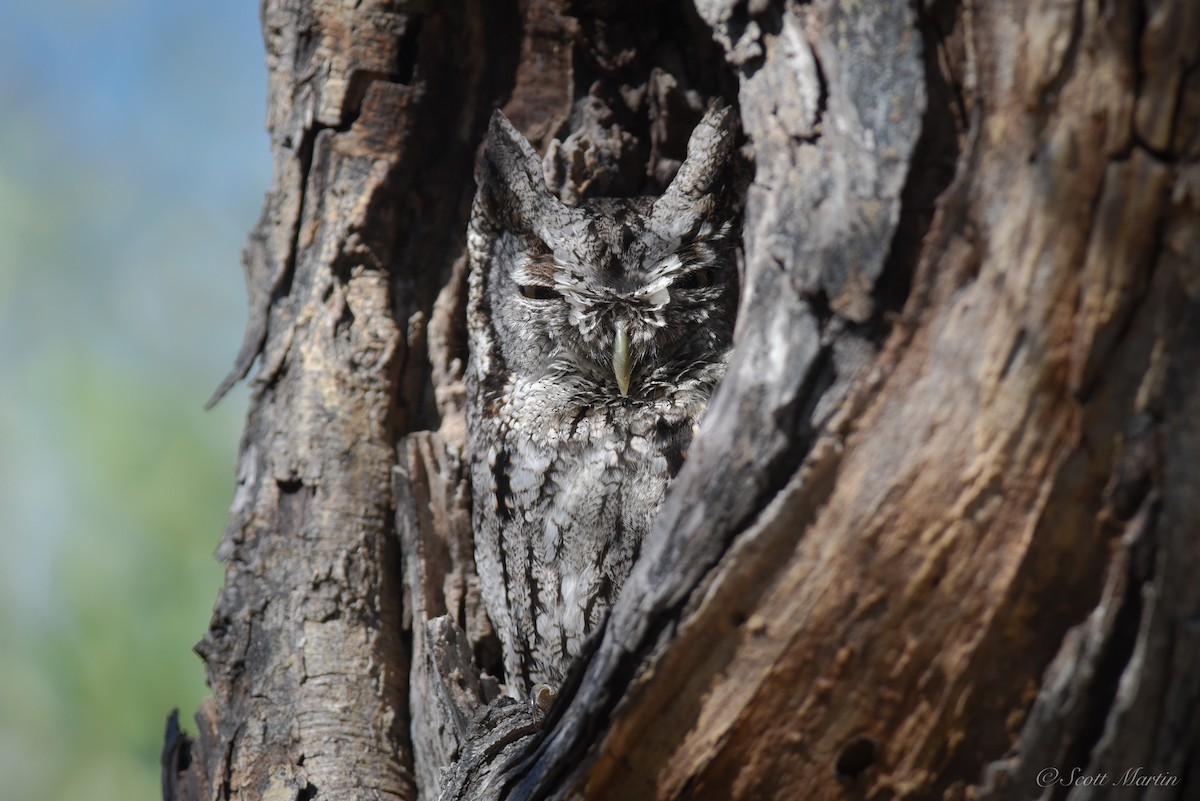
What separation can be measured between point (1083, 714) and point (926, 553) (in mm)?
280

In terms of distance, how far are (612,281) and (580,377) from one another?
24cm

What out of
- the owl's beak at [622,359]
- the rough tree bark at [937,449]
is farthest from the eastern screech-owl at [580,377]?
the rough tree bark at [937,449]

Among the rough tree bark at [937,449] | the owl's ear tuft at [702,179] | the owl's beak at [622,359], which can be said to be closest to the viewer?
the rough tree bark at [937,449]

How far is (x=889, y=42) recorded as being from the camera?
1352 millimetres

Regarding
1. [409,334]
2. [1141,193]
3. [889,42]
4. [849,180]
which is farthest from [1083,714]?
[409,334]

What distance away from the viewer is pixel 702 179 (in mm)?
2436

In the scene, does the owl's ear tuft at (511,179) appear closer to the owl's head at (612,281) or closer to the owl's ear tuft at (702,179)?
the owl's head at (612,281)

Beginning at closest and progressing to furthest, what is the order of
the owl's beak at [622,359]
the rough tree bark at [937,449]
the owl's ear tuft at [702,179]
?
the rough tree bark at [937,449] < the owl's beak at [622,359] < the owl's ear tuft at [702,179]

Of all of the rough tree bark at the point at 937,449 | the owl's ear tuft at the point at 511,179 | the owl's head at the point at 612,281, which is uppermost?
the owl's ear tuft at the point at 511,179

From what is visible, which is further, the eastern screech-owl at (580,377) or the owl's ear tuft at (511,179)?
the owl's ear tuft at (511,179)

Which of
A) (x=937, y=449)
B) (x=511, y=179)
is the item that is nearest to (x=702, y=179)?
(x=511, y=179)

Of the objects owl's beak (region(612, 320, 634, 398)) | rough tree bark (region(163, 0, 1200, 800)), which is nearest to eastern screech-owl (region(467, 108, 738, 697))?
owl's beak (region(612, 320, 634, 398))

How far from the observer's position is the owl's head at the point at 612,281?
94.0 inches

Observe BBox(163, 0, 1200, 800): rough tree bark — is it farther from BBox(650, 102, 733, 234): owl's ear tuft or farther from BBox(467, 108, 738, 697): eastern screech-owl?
BBox(650, 102, 733, 234): owl's ear tuft
